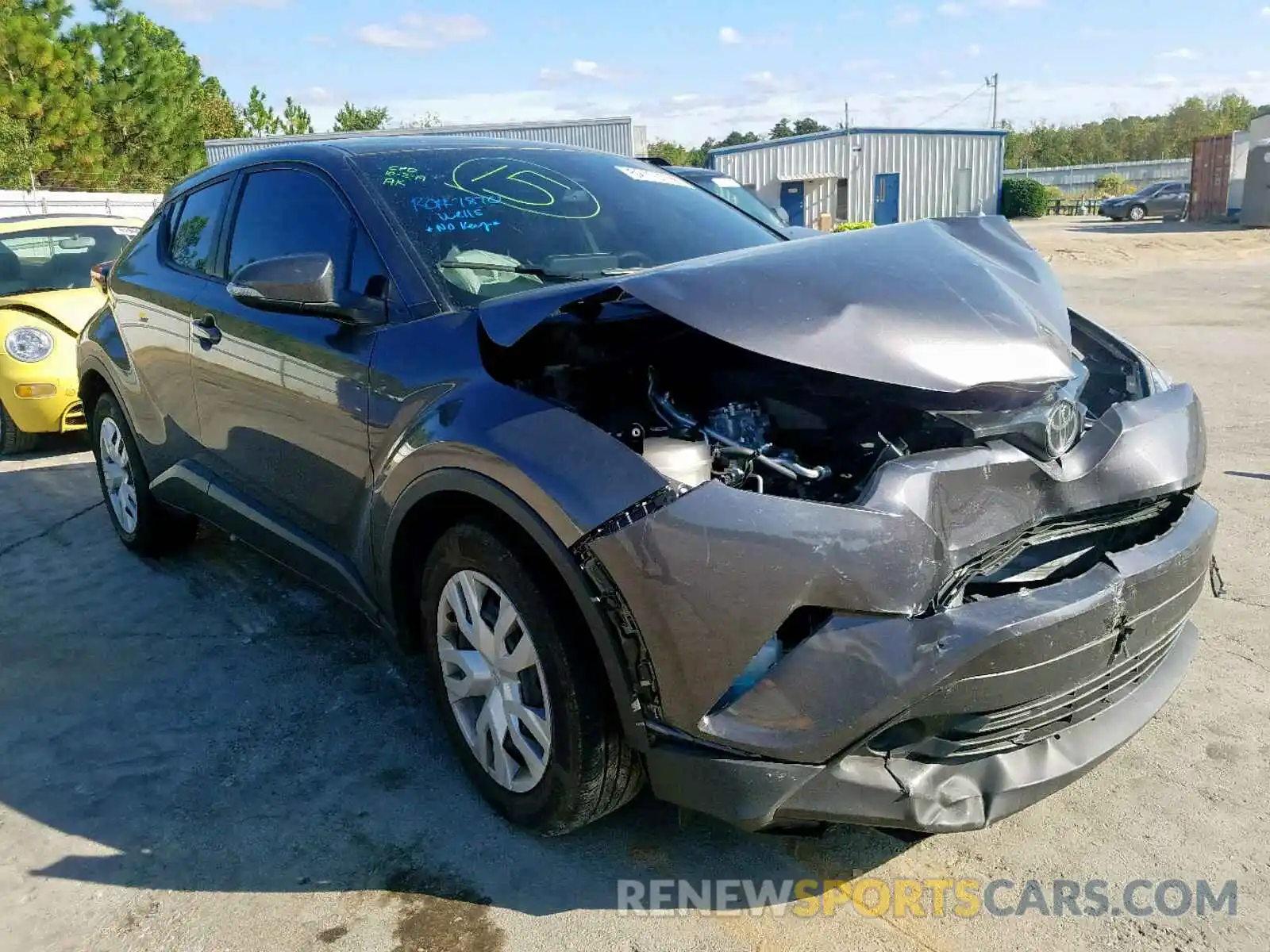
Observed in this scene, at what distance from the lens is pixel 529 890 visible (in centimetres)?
246

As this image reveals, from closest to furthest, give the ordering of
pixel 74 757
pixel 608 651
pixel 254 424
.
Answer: pixel 608 651 → pixel 74 757 → pixel 254 424

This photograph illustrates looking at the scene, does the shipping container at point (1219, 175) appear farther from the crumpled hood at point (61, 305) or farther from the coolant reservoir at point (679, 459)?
the coolant reservoir at point (679, 459)

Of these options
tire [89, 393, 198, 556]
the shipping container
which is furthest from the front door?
tire [89, 393, 198, 556]

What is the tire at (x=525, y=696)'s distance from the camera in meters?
2.27

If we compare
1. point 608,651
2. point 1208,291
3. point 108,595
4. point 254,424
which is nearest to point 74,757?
point 254,424

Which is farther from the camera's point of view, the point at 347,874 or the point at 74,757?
the point at 74,757

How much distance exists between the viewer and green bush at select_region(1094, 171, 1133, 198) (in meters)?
52.3

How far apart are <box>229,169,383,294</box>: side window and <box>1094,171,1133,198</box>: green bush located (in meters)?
55.7

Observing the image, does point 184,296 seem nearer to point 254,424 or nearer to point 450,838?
point 254,424

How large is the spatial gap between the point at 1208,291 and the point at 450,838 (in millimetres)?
16042

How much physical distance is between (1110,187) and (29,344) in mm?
55472

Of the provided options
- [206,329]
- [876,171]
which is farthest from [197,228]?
[876,171]

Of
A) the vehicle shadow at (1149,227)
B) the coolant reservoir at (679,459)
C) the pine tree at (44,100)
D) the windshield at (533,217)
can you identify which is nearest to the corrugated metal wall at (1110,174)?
the vehicle shadow at (1149,227)

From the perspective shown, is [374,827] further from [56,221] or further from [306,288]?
[56,221]
